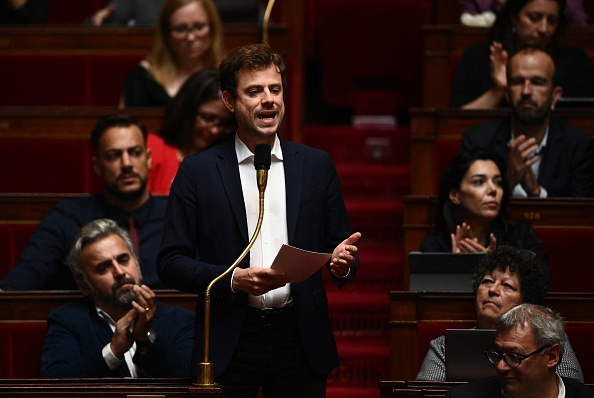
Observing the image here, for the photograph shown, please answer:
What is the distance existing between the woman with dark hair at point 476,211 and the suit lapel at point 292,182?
2.18ft

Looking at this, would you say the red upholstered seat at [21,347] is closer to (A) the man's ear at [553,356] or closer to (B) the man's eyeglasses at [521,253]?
(B) the man's eyeglasses at [521,253]

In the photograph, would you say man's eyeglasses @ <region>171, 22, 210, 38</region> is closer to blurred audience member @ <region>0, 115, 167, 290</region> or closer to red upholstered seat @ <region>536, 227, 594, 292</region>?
blurred audience member @ <region>0, 115, 167, 290</region>

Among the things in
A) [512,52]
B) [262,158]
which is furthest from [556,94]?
[262,158]

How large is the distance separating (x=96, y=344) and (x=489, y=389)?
0.69 meters

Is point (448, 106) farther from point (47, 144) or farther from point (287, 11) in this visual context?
point (47, 144)

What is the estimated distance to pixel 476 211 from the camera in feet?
7.93

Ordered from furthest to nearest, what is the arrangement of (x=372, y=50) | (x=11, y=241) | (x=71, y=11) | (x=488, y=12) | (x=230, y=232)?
(x=71, y=11) → (x=372, y=50) → (x=488, y=12) → (x=11, y=241) → (x=230, y=232)

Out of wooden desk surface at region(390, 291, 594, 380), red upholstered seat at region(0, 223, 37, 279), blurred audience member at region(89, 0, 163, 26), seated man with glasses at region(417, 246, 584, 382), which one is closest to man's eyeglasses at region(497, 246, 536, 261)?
seated man with glasses at region(417, 246, 584, 382)

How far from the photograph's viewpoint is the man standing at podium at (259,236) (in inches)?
66.8

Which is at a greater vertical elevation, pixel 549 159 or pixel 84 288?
pixel 549 159

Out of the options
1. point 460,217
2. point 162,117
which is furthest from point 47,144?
point 460,217

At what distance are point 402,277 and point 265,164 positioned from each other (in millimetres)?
1110

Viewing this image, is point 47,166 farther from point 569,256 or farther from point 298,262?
point 298,262

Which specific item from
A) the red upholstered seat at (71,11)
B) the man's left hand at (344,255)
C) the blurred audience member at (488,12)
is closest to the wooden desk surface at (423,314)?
the man's left hand at (344,255)
